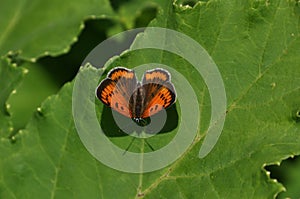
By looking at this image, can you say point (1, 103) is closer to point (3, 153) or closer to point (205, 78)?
point (3, 153)

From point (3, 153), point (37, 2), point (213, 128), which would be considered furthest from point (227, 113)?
point (37, 2)

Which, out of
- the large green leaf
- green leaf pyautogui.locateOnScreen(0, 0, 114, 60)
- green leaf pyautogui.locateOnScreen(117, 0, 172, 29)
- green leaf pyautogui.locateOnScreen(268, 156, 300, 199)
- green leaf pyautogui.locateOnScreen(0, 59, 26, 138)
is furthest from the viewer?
green leaf pyautogui.locateOnScreen(117, 0, 172, 29)

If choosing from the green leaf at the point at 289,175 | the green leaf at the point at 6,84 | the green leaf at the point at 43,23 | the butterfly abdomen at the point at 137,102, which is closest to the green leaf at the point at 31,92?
the green leaf at the point at 43,23

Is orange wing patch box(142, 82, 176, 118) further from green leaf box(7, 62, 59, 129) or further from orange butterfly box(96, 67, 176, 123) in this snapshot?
green leaf box(7, 62, 59, 129)

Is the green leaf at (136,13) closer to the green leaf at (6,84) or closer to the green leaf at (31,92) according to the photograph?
the green leaf at (31,92)

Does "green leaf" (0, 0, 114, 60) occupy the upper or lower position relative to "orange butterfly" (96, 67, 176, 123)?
upper

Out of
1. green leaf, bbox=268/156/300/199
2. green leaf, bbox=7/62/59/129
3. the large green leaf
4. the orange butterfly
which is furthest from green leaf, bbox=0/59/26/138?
green leaf, bbox=268/156/300/199
